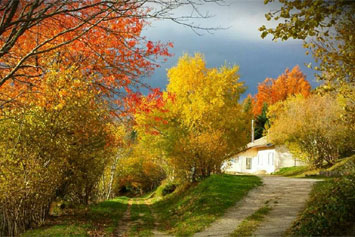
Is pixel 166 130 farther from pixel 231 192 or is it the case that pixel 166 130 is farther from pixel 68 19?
pixel 68 19

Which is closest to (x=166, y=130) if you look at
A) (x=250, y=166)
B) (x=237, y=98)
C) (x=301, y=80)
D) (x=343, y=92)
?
(x=237, y=98)

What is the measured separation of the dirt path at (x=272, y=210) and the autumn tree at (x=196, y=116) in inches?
177

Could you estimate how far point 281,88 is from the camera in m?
57.5

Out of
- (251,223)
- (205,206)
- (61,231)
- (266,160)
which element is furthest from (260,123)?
(61,231)

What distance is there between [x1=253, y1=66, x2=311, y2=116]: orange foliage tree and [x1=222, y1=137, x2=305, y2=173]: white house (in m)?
13.4

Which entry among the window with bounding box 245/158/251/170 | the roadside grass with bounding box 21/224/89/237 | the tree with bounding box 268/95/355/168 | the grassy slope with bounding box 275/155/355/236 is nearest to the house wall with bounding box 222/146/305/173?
the window with bounding box 245/158/251/170

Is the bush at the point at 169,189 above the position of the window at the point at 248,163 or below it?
below

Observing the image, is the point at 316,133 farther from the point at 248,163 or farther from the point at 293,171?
the point at 248,163

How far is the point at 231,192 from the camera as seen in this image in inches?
635

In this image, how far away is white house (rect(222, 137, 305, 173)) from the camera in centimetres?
3678

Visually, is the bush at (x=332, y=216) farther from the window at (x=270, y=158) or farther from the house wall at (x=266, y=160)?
the window at (x=270, y=158)

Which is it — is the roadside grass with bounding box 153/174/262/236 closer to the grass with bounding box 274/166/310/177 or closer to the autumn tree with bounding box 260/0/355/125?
the autumn tree with bounding box 260/0/355/125

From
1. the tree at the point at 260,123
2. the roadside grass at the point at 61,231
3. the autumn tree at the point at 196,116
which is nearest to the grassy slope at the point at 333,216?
the roadside grass at the point at 61,231

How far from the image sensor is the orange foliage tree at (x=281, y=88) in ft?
182
